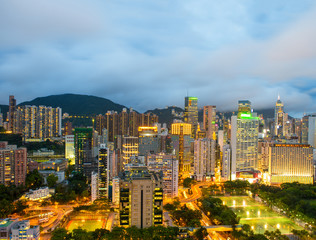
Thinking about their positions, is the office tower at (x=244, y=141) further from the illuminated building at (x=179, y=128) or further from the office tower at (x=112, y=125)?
the office tower at (x=112, y=125)

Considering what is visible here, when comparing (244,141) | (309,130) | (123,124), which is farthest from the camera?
(309,130)

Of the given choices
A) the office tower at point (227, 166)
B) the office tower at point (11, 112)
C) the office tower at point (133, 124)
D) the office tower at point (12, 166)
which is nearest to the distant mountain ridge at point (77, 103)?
the office tower at point (133, 124)

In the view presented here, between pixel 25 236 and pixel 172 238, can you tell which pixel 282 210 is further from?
pixel 25 236

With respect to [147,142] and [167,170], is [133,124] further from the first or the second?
[167,170]

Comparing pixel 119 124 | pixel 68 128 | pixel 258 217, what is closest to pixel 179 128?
pixel 119 124

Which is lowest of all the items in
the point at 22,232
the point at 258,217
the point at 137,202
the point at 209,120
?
the point at 258,217

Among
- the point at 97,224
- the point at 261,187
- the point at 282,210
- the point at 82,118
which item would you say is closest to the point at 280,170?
the point at 261,187
